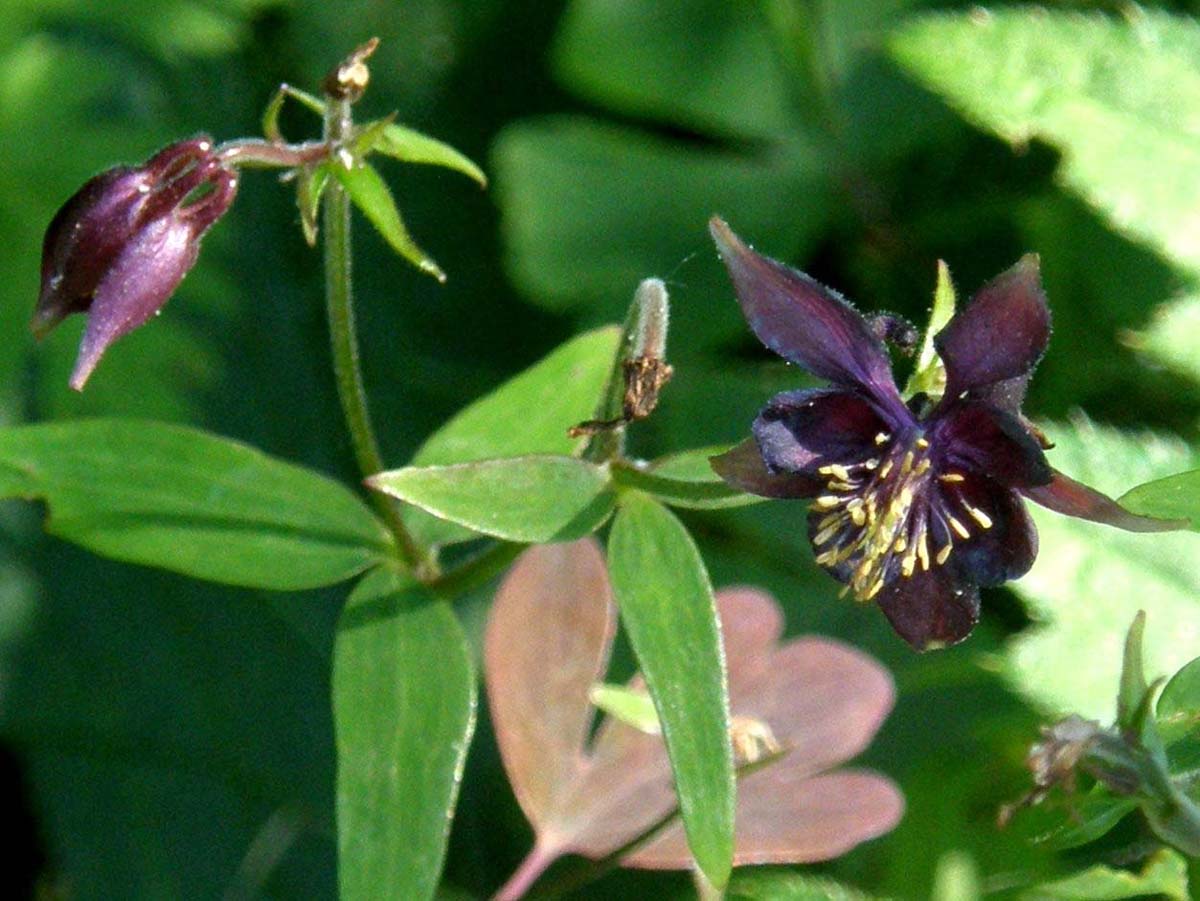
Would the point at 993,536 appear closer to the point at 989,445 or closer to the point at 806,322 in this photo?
the point at 989,445

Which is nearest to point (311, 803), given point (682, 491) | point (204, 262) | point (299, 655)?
point (299, 655)

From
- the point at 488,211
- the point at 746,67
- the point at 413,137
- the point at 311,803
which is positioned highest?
the point at 413,137

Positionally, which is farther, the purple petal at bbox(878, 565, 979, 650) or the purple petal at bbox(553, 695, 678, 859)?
the purple petal at bbox(553, 695, 678, 859)

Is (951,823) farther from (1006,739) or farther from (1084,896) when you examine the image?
(1084,896)

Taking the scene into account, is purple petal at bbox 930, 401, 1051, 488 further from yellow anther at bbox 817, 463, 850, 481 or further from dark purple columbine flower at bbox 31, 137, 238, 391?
dark purple columbine flower at bbox 31, 137, 238, 391

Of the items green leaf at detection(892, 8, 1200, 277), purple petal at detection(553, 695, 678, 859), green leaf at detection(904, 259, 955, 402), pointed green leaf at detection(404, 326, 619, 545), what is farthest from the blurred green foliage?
green leaf at detection(904, 259, 955, 402)
